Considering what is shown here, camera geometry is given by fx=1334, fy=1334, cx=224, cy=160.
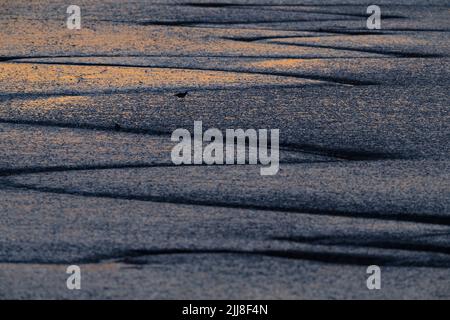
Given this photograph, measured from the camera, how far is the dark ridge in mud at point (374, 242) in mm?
4984

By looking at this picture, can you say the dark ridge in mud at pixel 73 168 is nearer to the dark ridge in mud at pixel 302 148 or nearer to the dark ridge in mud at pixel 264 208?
the dark ridge in mud at pixel 264 208

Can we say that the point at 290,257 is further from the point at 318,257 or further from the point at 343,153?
the point at 343,153

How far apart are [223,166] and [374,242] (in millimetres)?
1457

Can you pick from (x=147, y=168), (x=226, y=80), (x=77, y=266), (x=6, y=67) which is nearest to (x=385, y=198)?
(x=147, y=168)

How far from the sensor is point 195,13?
12.9 metres

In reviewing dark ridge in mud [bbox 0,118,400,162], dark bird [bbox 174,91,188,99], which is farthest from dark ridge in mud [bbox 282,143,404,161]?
dark bird [bbox 174,91,188,99]

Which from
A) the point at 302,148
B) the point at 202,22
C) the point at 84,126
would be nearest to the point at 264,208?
the point at 302,148

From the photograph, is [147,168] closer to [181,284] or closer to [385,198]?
[385,198]

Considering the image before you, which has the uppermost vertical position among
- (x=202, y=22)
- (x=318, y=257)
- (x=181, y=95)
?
(x=202, y=22)

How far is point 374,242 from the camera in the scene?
506cm

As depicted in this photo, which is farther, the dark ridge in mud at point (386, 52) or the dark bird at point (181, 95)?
the dark ridge in mud at point (386, 52)

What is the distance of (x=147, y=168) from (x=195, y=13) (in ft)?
22.2

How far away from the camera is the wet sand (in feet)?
15.3

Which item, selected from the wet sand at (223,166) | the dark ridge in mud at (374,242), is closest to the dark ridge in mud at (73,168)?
the wet sand at (223,166)
